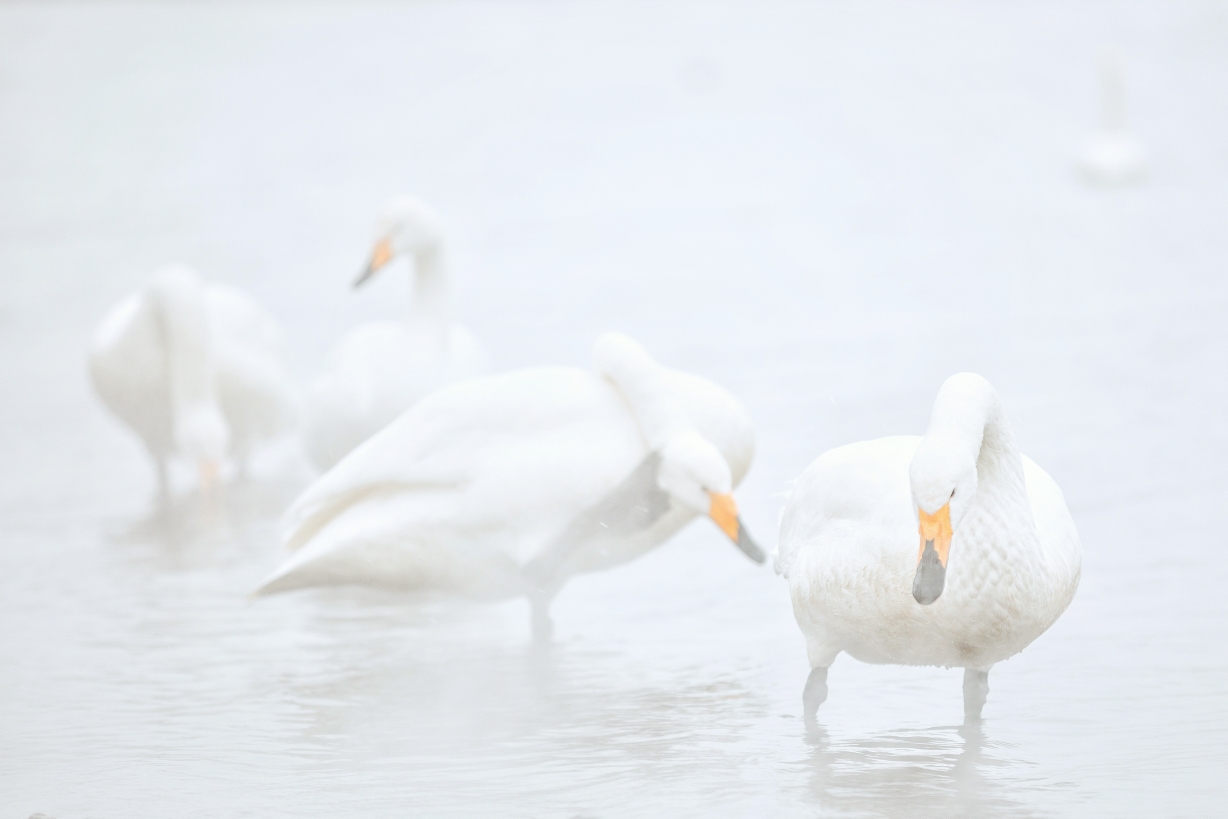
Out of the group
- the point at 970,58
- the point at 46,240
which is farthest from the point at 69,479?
the point at 970,58

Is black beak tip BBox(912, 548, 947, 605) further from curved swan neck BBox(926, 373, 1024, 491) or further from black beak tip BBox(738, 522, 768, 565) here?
black beak tip BBox(738, 522, 768, 565)

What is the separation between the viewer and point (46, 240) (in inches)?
621

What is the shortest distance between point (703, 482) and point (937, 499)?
5.34 ft

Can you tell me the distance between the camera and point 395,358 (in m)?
7.57

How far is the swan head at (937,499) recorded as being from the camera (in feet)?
13.0

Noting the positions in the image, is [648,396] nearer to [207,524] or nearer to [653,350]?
[207,524]

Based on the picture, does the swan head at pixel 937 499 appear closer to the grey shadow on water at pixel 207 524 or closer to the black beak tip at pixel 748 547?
the black beak tip at pixel 748 547

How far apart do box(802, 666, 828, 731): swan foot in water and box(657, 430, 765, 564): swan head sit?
62cm

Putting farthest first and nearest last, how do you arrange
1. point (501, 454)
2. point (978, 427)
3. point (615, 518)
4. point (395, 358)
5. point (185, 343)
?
point (185, 343) < point (395, 358) < point (501, 454) < point (615, 518) < point (978, 427)

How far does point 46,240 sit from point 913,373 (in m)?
9.04

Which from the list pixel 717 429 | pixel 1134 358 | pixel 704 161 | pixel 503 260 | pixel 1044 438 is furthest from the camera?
pixel 704 161

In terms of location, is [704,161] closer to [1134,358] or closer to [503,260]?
[503,260]

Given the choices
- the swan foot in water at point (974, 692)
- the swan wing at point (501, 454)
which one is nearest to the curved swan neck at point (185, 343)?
the swan wing at point (501, 454)

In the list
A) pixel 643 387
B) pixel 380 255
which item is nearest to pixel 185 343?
pixel 380 255
